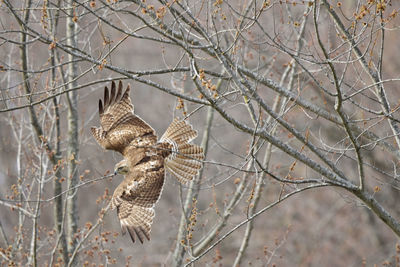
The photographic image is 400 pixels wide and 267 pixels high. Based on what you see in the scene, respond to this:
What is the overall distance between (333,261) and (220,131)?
5151 mm

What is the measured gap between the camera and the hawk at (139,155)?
837 centimetres

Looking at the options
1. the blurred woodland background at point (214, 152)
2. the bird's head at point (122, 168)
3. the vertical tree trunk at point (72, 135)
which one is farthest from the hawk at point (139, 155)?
the vertical tree trunk at point (72, 135)

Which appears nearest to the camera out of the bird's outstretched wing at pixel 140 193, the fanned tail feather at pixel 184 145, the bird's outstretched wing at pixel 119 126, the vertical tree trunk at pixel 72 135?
the bird's outstretched wing at pixel 140 193

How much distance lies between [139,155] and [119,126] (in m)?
0.56

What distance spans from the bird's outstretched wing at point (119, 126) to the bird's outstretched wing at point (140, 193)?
16.2 inches

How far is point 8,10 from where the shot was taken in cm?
656

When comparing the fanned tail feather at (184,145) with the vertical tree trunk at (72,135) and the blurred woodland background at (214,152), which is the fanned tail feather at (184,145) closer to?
the blurred woodland background at (214,152)

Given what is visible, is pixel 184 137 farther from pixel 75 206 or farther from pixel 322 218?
pixel 322 218

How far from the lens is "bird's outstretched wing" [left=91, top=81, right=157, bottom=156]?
885 cm

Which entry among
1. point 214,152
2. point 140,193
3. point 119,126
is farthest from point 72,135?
point 214,152

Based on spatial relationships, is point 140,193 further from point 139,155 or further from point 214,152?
point 214,152

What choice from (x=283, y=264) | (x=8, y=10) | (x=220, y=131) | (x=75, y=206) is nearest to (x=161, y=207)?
(x=220, y=131)

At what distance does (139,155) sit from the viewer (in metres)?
8.62

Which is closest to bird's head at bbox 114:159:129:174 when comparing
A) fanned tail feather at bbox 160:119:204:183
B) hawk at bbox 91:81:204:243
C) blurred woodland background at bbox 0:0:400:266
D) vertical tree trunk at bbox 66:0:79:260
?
hawk at bbox 91:81:204:243
